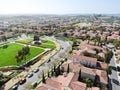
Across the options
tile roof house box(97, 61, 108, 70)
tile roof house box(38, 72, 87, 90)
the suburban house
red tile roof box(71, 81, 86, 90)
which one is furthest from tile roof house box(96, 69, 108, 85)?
red tile roof box(71, 81, 86, 90)

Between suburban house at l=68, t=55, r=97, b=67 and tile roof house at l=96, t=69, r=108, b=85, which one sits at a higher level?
suburban house at l=68, t=55, r=97, b=67

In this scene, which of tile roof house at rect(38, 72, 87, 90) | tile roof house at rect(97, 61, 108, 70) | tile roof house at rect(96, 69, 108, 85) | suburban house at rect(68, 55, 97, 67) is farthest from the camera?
suburban house at rect(68, 55, 97, 67)

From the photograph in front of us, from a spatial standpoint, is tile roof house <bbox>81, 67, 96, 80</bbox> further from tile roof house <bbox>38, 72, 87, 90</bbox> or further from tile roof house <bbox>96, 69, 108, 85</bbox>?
tile roof house <bbox>38, 72, 87, 90</bbox>

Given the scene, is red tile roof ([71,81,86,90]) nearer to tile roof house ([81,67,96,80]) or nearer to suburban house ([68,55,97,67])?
tile roof house ([81,67,96,80])

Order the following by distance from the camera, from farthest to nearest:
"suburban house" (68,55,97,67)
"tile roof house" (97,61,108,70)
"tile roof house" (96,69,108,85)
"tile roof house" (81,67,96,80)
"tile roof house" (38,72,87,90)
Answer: "suburban house" (68,55,97,67) → "tile roof house" (97,61,108,70) → "tile roof house" (81,67,96,80) → "tile roof house" (96,69,108,85) → "tile roof house" (38,72,87,90)

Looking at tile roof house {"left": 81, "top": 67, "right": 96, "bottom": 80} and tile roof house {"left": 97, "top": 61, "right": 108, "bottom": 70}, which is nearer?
tile roof house {"left": 81, "top": 67, "right": 96, "bottom": 80}

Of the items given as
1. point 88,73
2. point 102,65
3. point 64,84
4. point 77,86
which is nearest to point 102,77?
point 88,73

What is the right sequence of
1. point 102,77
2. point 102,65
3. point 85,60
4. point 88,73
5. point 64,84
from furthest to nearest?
point 85,60
point 102,65
point 88,73
point 102,77
point 64,84

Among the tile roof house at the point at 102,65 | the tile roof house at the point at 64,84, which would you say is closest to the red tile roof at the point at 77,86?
the tile roof house at the point at 64,84

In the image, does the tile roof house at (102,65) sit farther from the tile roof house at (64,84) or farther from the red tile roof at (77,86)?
the red tile roof at (77,86)

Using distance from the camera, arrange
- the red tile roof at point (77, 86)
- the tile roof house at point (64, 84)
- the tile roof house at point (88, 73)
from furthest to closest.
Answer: the tile roof house at point (88, 73), the red tile roof at point (77, 86), the tile roof house at point (64, 84)

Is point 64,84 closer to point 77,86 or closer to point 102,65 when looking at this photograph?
point 77,86
